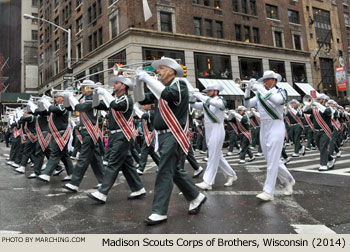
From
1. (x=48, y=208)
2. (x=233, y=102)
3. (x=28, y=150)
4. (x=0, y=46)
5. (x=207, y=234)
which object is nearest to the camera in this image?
(x=207, y=234)

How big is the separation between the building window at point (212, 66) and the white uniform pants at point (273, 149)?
73.7ft

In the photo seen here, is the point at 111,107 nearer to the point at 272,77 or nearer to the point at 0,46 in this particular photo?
the point at 272,77

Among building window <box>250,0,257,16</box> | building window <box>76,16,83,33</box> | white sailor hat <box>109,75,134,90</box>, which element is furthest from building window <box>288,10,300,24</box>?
white sailor hat <box>109,75,134,90</box>

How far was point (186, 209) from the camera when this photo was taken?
4.92 meters

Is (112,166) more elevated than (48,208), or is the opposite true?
(112,166)

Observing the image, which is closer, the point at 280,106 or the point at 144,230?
the point at 144,230

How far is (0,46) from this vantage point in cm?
7762

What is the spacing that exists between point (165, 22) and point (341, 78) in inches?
852

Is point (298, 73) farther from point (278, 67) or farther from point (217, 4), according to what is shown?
point (217, 4)

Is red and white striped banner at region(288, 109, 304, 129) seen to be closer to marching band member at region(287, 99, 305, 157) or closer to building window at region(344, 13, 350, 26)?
marching band member at region(287, 99, 305, 157)

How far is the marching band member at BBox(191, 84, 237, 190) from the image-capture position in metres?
6.52

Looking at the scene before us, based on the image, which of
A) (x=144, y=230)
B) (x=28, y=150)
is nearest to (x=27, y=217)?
(x=144, y=230)

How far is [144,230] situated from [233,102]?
25947 millimetres

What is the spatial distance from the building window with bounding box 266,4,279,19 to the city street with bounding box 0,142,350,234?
29.9m
